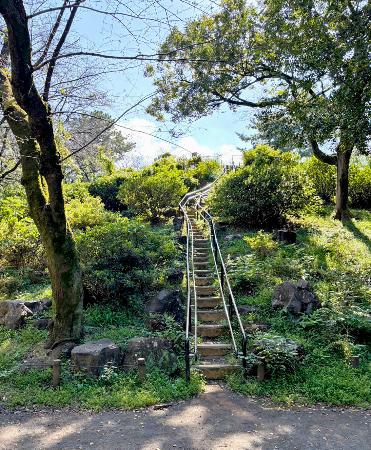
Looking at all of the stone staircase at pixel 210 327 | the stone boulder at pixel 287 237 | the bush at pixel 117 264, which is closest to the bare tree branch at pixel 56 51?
the bush at pixel 117 264

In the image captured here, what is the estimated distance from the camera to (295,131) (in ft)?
38.4

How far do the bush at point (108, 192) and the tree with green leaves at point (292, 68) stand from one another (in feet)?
17.2

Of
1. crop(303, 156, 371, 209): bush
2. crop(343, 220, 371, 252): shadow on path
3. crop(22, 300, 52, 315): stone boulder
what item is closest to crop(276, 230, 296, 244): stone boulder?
crop(343, 220, 371, 252): shadow on path

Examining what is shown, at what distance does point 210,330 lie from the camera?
26.3ft

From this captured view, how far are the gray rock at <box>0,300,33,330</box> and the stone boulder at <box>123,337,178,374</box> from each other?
2838 mm

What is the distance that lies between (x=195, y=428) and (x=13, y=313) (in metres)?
5.06

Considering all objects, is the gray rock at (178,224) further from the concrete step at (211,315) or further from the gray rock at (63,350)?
the gray rock at (63,350)

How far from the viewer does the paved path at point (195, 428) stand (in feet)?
15.5

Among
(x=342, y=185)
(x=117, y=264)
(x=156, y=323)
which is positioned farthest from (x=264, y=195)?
(x=156, y=323)

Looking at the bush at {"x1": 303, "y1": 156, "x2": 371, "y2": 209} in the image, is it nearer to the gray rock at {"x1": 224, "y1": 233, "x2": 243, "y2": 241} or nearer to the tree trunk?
the tree trunk

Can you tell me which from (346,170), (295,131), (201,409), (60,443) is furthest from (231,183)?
(60,443)

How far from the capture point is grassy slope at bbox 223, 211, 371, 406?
6082 millimetres

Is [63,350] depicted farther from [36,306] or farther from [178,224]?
[178,224]

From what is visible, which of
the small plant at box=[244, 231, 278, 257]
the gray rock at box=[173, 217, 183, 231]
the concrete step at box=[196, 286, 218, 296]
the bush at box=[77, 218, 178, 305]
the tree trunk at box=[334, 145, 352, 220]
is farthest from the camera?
the gray rock at box=[173, 217, 183, 231]
